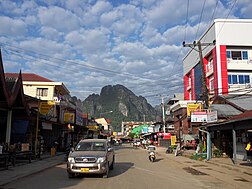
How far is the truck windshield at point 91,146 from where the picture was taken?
45.0 ft

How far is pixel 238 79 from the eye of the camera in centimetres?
4462

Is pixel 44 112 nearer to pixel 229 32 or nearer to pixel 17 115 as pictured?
pixel 17 115

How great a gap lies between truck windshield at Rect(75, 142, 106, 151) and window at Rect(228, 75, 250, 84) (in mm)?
34731

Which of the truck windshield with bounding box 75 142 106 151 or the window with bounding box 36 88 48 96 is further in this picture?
the window with bounding box 36 88 48 96

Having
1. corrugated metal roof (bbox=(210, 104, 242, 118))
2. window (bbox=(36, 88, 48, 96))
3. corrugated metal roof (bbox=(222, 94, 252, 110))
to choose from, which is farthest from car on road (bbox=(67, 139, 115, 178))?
window (bbox=(36, 88, 48, 96))

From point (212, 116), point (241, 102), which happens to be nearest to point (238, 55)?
point (241, 102)

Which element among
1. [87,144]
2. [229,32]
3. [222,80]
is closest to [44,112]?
[87,144]

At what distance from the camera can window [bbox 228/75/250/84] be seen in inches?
1746

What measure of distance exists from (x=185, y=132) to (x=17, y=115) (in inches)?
1286

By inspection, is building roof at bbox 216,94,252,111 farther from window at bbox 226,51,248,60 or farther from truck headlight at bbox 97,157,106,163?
truck headlight at bbox 97,157,106,163

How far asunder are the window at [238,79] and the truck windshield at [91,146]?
34.7 m

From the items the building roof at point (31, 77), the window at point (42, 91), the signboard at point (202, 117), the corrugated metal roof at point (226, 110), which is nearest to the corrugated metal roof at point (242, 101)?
the corrugated metal roof at point (226, 110)

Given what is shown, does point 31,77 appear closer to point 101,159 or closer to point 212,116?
point 212,116

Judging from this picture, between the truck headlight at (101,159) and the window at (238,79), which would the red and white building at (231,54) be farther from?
the truck headlight at (101,159)
